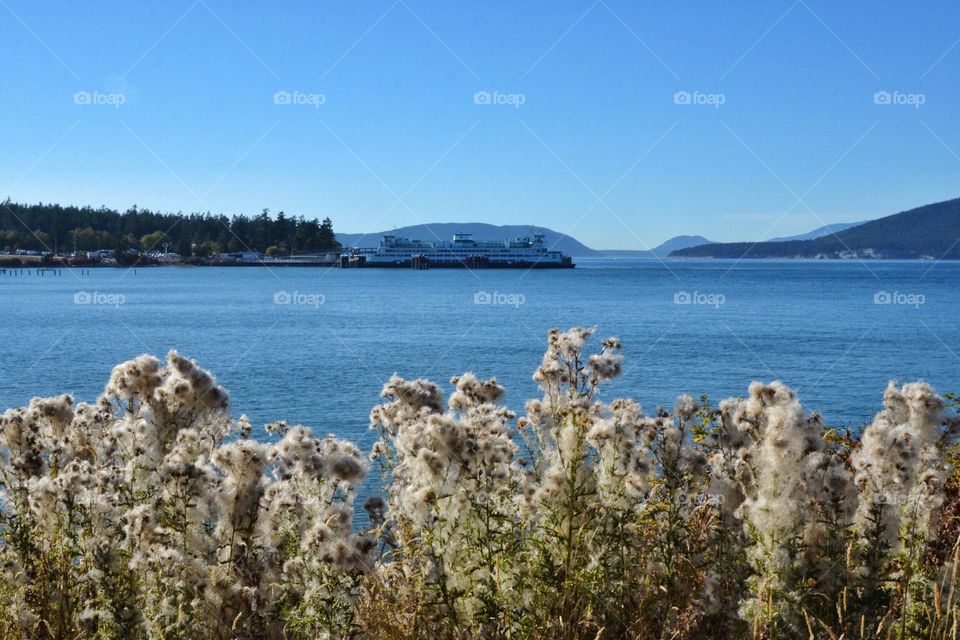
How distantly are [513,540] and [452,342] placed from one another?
5648cm

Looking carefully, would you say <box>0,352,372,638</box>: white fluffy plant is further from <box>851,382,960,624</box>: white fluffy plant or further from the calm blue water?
the calm blue water

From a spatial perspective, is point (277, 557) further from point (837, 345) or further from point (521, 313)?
point (521, 313)

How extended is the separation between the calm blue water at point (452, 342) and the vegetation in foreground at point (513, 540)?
61.3 ft

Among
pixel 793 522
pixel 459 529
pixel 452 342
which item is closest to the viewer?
pixel 793 522

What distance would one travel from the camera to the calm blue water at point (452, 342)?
3634 cm

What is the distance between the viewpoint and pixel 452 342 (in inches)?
2404

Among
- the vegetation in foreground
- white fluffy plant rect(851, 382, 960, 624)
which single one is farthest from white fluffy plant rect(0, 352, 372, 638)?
white fluffy plant rect(851, 382, 960, 624)

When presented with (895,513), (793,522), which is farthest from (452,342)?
(793,522)

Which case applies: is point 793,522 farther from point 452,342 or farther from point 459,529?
point 452,342

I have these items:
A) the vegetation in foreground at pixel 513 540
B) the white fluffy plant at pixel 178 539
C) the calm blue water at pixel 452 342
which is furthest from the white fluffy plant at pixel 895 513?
the calm blue water at pixel 452 342

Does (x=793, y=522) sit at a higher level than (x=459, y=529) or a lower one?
higher

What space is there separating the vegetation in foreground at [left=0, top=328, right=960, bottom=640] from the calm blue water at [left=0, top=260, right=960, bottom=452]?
18676 mm

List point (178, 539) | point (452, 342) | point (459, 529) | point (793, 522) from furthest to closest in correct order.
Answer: point (452, 342)
point (178, 539)
point (459, 529)
point (793, 522)

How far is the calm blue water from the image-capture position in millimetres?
→ 36344
